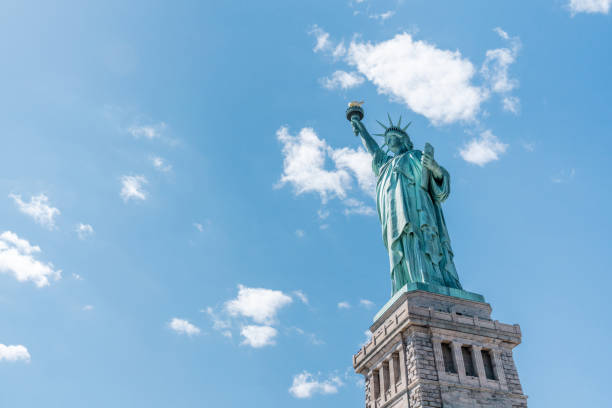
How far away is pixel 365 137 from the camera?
39.2 m

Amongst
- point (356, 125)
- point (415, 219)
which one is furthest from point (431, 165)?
point (356, 125)

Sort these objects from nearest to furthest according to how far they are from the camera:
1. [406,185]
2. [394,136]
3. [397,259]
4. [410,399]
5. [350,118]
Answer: [410,399] < [397,259] < [406,185] < [394,136] < [350,118]

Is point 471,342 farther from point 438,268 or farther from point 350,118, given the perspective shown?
point 350,118

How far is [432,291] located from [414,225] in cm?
409

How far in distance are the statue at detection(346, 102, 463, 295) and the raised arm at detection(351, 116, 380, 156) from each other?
9.68 ft

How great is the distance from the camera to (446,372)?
2444 cm

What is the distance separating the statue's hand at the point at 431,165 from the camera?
3133 centimetres

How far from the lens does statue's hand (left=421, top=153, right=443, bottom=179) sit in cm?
3133

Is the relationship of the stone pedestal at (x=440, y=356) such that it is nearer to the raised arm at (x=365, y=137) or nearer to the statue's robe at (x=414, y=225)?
the statue's robe at (x=414, y=225)

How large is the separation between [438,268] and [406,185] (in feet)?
17.4

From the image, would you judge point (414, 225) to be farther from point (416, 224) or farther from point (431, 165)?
point (431, 165)

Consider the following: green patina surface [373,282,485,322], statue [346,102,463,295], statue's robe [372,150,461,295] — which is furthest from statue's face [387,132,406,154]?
green patina surface [373,282,485,322]

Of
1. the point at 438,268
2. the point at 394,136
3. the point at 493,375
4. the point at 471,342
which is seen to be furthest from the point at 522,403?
the point at 394,136

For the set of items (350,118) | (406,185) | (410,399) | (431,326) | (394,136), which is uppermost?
(350,118)
